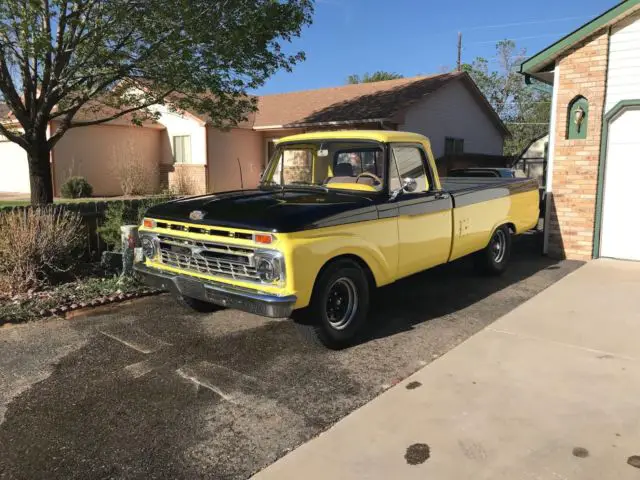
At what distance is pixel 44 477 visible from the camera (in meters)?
2.91

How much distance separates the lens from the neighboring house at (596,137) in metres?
8.05

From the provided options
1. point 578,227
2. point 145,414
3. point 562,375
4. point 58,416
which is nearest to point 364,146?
point 562,375

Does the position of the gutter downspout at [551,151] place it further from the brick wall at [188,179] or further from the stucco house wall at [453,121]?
the brick wall at [188,179]

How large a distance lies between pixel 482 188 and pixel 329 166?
7.40ft

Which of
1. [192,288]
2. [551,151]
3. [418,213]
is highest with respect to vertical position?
[551,151]

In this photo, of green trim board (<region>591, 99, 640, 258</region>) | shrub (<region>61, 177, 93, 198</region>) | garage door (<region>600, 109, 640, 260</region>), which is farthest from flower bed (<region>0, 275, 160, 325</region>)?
shrub (<region>61, 177, 93, 198</region>)

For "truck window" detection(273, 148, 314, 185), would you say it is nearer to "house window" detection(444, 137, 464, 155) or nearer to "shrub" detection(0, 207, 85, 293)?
"shrub" detection(0, 207, 85, 293)

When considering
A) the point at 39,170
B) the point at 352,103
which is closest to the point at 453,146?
the point at 352,103

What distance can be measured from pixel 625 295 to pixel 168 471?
19.4 ft

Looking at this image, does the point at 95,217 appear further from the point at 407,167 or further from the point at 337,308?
the point at 407,167

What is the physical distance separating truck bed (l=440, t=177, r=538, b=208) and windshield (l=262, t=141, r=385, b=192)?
49.5 inches

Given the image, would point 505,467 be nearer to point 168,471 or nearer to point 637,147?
point 168,471

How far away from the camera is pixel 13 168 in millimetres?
21438

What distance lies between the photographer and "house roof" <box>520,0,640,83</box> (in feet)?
25.4
